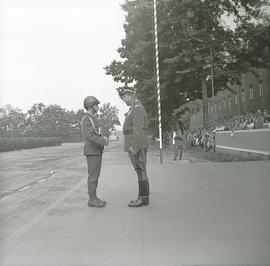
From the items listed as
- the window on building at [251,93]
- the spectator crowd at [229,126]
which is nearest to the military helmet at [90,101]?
the spectator crowd at [229,126]

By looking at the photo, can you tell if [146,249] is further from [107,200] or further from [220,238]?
[107,200]

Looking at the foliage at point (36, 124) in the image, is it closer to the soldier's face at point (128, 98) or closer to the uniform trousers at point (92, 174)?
the uniform trousers at point (92, 174)

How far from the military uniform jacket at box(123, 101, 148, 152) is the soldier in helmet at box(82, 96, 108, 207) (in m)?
0.41

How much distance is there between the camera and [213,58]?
30.9 metres

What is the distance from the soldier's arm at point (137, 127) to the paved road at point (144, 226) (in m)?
0.93

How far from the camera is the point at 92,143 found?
7.48 meters

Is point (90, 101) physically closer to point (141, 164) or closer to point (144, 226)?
point (141, 164)

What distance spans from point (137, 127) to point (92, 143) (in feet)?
2.71

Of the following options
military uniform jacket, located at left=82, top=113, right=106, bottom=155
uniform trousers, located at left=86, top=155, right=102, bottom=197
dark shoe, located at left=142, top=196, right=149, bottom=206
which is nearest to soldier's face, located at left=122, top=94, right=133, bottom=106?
military uniform jacket, located at left=82, top=113, right=106, bottom=155

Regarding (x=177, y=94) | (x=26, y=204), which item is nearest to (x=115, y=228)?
(x=26, y=204)

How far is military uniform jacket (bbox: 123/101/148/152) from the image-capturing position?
7.10 metres

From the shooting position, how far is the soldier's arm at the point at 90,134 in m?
7.29

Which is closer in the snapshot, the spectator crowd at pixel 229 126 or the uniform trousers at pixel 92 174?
the uniform trousers at pixel 92 174

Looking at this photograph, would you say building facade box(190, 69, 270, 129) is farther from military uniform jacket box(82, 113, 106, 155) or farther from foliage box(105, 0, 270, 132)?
military uniform jacket box(82, 113, 106, 155)
